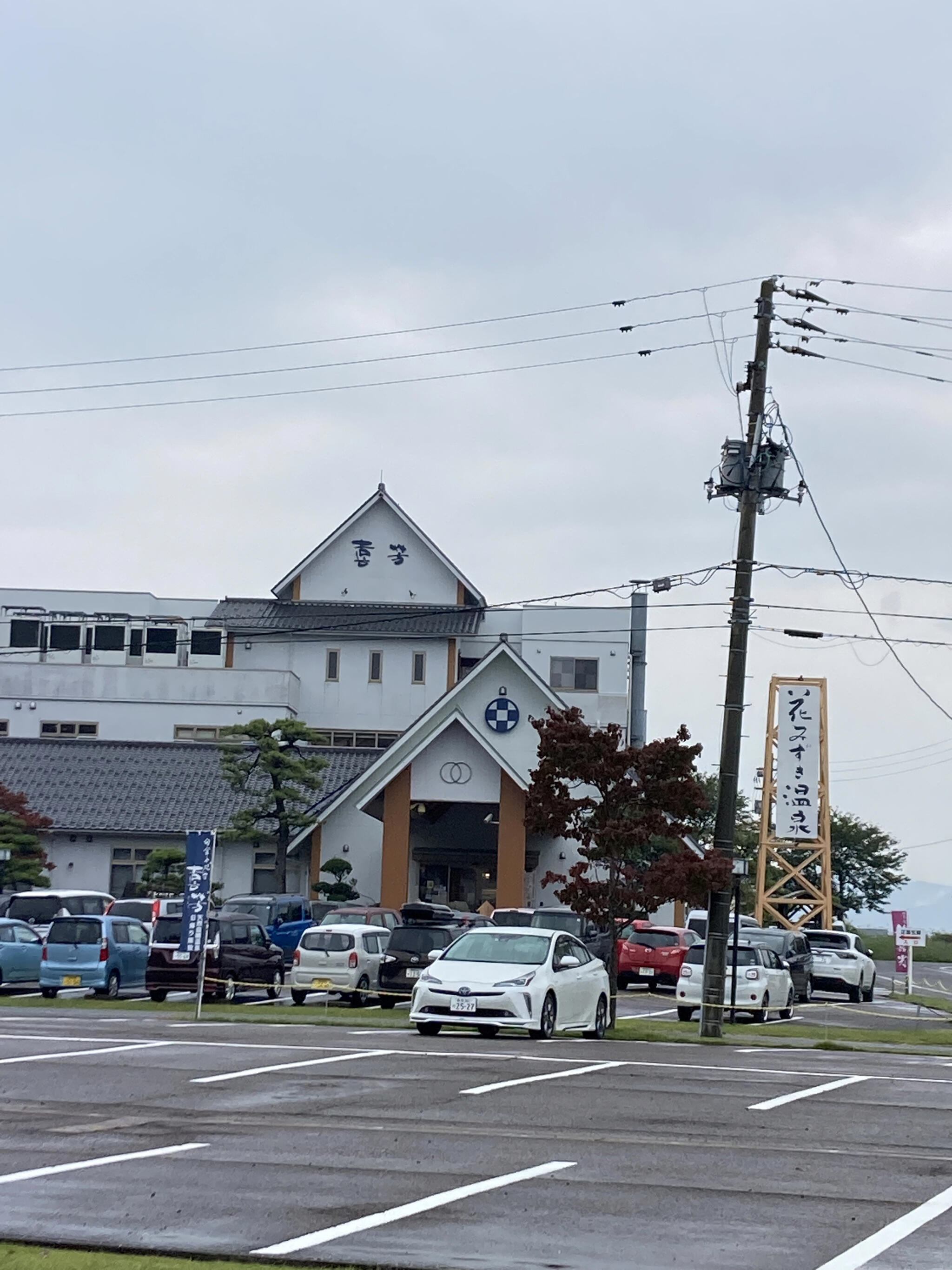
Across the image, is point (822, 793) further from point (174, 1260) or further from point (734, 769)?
point (174, 1260)

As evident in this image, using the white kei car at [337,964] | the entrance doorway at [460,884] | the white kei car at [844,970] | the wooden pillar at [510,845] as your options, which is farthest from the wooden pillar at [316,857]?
the white kei car at [337,964]

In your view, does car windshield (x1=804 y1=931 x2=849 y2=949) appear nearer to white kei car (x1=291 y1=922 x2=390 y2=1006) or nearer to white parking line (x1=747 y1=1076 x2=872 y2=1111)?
white kei car (x1=291 y1=922 x2=390 y2=1006)

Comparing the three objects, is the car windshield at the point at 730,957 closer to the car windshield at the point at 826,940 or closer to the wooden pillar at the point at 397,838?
the car windshield at the point at 826,940

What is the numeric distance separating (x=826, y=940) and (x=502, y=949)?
20492mm

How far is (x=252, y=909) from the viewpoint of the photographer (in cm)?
3928

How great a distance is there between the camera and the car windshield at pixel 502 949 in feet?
70.0

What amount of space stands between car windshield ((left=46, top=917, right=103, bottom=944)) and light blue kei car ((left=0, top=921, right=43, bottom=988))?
130 cm

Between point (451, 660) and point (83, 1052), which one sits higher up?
point (451, 660)

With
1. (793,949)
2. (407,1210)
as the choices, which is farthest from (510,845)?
(407,1210)

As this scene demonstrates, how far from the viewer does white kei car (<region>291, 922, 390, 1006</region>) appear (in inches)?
1208

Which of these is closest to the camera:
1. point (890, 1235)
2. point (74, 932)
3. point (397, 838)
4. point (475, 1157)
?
point (890, 1235)

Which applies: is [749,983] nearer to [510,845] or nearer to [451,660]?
[510,845]

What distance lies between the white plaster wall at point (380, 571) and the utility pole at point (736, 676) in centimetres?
3788

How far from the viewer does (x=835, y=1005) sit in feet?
118
